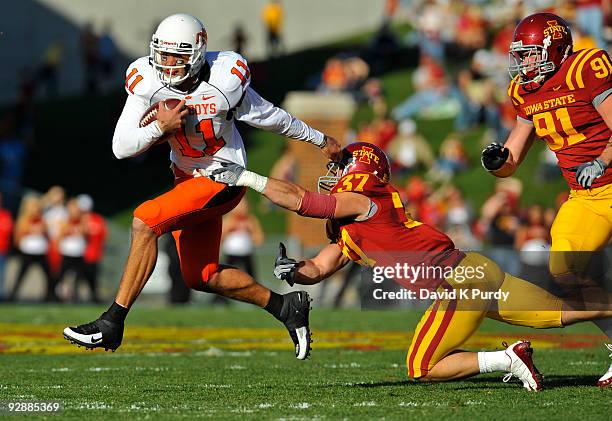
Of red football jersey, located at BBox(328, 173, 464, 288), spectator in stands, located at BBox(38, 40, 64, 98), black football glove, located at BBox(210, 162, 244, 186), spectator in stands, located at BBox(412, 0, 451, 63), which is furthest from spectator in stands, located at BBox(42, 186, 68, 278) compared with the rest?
spectator in stands, located at BBox(38, 40, 64, 98)

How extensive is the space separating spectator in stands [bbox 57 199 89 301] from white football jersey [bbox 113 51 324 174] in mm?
8964

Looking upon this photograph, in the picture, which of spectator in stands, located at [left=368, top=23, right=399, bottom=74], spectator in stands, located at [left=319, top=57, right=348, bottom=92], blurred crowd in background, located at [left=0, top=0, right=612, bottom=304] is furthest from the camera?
spectator in stands, located at [left=368, top=23, right=399, bottom=74]

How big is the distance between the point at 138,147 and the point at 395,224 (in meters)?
1.42

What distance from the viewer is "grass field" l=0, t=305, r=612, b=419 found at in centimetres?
578

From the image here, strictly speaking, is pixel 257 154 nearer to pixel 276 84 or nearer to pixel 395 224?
pixel 276 84

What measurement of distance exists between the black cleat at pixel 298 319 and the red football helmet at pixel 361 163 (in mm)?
706

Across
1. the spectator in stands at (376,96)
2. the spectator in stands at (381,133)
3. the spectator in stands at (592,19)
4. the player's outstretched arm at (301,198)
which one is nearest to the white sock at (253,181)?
the player's outstretched arm at (301,198)

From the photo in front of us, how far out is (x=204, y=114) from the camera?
6770 millimetres

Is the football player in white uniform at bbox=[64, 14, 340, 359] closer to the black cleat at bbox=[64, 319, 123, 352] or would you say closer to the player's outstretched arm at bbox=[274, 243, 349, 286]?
the black cleat at bbox=[64, 319, 123, 352]

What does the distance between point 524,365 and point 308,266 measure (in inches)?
49.4

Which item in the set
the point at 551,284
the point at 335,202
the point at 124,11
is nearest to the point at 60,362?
the point at 335,202

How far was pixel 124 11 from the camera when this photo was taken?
29.3m

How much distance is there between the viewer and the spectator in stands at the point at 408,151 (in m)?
18.6

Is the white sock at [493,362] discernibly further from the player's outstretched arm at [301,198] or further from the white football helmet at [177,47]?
the white football helmet at [177,47]
